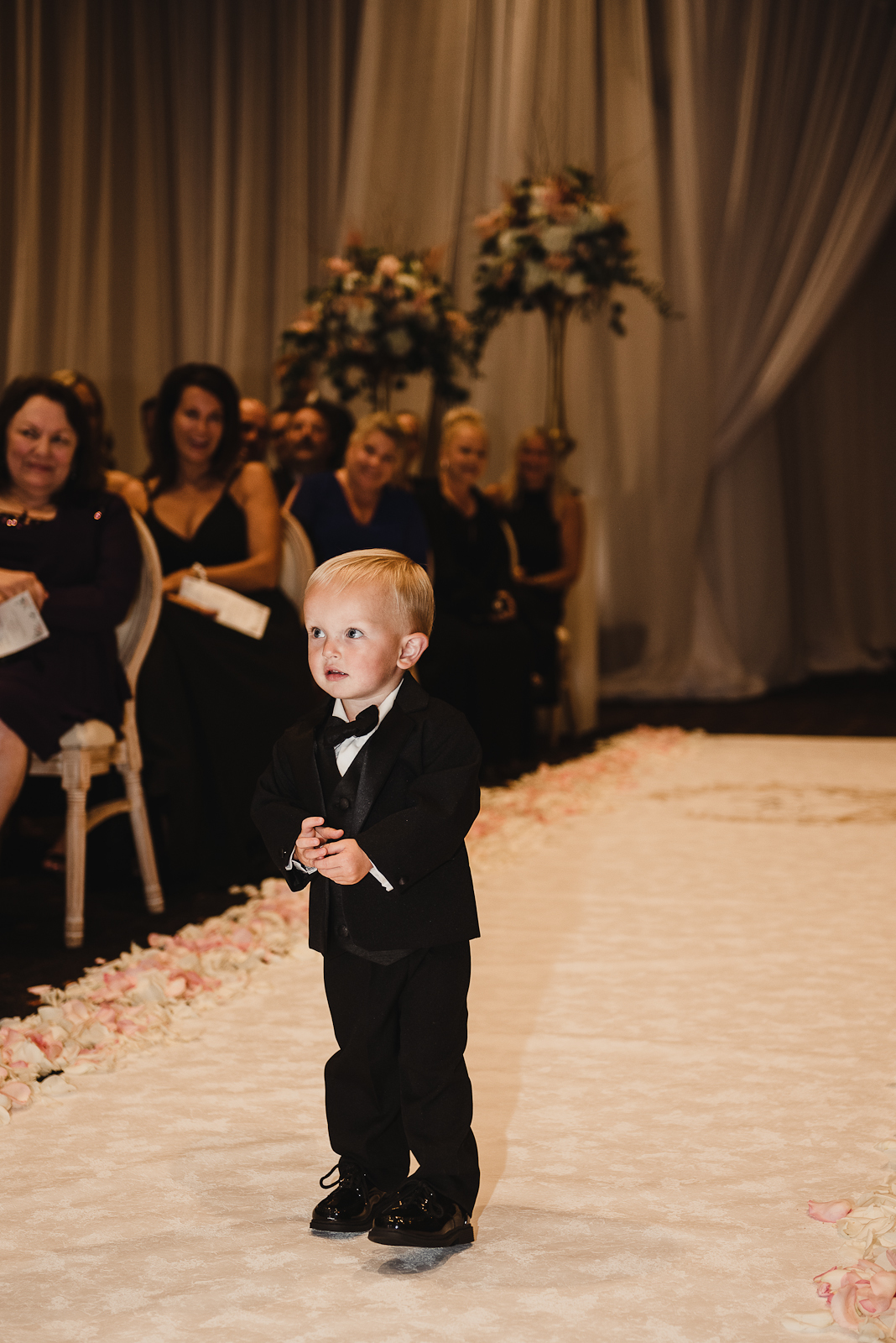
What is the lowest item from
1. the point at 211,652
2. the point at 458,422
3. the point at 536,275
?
the point at 211,652

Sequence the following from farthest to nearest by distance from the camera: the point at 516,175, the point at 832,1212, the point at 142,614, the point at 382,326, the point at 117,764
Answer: the point at 516,175 → the point at 382,326 → the point at 142,614 → the point at 117,764 → the point at 832,1212

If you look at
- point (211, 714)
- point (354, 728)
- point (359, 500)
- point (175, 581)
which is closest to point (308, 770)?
point (354, 728)

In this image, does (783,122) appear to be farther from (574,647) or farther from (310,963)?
(310,963)

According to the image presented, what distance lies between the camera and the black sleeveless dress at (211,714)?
3.25 meters

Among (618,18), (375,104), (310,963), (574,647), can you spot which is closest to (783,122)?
(618,18)

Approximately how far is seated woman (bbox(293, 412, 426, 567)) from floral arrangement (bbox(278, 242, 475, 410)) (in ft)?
3.62

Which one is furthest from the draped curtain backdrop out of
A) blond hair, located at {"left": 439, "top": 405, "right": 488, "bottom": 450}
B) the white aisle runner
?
the white aisle runner

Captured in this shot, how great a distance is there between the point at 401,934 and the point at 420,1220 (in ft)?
0.99

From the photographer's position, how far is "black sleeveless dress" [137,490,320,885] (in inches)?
128

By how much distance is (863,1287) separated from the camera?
1.32 m

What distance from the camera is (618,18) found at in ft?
26.6

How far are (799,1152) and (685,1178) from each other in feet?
0.58

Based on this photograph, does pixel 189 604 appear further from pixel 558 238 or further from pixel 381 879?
pixel 558 238

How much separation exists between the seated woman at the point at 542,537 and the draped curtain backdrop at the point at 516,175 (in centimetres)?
210
